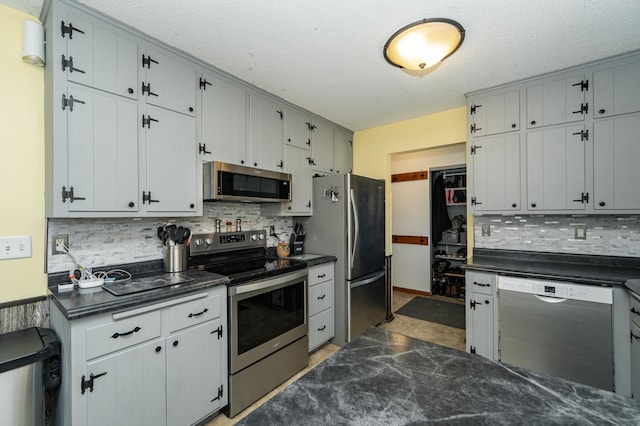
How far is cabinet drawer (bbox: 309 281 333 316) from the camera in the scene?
2.74m

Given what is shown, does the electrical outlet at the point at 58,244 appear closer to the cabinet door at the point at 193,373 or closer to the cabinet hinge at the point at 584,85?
the cabinet door at the point at 193,373

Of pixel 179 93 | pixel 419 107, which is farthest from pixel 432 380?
pixel 419 107

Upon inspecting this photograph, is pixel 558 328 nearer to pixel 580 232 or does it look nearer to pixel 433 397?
pixel 580 232

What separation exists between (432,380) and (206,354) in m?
1.50

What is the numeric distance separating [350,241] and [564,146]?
6.61 ft

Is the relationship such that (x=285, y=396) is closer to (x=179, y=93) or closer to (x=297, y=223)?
(x=179, y=93)

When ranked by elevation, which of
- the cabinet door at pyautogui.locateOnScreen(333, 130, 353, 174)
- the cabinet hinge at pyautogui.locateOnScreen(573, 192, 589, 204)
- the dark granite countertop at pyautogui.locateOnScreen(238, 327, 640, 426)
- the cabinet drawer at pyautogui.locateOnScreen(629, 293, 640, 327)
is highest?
the cabinet door at pyautogui.locateOnScreen(333, 130, 353, 174)

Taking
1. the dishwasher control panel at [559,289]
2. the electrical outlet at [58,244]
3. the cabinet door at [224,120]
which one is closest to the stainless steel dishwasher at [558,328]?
the dishwasher control panel at [559,289]

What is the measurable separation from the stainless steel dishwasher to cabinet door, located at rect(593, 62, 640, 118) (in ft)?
4.54

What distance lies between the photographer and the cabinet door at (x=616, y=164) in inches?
84.6

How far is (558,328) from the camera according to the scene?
6.96 feet

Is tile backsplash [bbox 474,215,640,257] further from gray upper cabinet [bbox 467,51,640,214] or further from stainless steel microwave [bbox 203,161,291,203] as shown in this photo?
stainless steel microwave [bbox 203,161,291,203]

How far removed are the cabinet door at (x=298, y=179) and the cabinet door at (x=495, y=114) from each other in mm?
1716

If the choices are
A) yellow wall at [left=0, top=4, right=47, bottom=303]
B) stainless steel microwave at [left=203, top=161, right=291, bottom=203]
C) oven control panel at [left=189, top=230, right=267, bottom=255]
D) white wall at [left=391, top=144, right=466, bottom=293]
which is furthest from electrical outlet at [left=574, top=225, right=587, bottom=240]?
yellow wall at [left=0, top=4, right=47, bottom=303]
